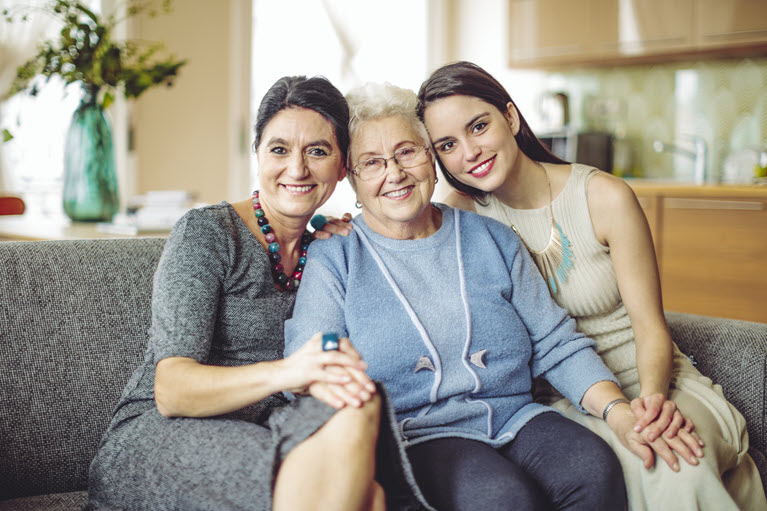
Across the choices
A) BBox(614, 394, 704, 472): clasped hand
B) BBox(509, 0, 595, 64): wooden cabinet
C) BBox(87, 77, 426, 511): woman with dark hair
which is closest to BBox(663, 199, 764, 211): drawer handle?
BBox(509, 0, 595, 64): wooden cabinet

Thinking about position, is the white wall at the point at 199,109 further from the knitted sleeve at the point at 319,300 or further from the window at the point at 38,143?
the knitted sleeve at the point at 319,300

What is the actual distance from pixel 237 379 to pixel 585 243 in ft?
2.94

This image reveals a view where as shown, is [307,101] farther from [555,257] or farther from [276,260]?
[555,257]

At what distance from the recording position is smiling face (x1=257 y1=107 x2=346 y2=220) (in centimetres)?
144

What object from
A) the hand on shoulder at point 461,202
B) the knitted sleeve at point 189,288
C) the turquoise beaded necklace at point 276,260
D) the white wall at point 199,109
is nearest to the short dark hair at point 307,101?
the turquoise beaded necklace at point 276,260

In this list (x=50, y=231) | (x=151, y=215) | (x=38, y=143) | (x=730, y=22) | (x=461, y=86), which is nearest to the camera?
(x=461, y=86)

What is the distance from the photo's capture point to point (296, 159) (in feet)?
4.72

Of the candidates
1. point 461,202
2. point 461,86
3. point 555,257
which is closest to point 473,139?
point 461,86

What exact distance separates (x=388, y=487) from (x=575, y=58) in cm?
360

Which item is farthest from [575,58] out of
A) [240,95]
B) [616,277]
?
[616,277]

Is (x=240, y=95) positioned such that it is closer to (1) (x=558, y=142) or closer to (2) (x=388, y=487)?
(1) (x=558, y=142)

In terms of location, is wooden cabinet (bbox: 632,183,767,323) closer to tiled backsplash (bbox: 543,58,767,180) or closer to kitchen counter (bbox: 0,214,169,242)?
tiled backsplash (bbox: 543,58,767,180)

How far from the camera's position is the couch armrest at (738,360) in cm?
158

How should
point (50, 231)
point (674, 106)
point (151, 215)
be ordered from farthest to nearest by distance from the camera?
point (674, 106)
point (151, 215)
point (50, 231)
